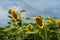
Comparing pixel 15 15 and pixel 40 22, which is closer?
pixel 40 22

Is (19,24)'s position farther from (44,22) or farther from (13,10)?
(44,22)

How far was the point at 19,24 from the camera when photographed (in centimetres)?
256

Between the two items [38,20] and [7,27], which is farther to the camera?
[7,27]

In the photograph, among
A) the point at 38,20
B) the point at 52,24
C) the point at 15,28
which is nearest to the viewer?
the point at 38,20

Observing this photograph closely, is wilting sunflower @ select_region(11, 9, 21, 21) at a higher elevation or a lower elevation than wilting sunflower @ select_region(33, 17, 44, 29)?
higher

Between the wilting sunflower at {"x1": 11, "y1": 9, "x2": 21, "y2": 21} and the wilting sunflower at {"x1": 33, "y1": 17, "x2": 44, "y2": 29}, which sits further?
the wilting sunflower at {"x1": 11, "y1": 9, "x2": 21, "y2": 21}

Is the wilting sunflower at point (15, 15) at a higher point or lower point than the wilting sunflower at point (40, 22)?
higher

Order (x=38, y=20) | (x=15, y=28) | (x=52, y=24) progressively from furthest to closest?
(x=15, y=28), (x=52, y=24), (x=38, y=20)

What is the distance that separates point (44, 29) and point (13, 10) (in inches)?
15.2

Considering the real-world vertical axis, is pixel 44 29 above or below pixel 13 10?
below

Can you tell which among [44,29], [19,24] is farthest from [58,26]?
[19,24]

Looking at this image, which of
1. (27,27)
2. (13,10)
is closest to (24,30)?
(27,27)

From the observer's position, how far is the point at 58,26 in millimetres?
2471

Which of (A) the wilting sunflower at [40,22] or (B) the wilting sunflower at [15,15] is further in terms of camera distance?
(B) the wilting sunflower at [15,15]
